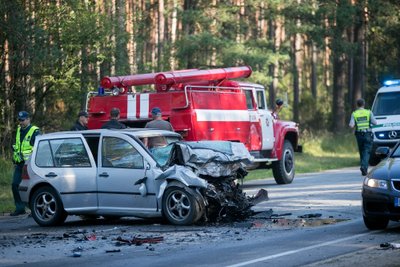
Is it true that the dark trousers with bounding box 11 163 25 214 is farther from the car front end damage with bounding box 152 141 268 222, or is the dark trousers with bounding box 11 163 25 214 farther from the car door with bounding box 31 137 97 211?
the car front end damage with bounding box 152 141 268 222

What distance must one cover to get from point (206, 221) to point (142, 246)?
7.84 feet

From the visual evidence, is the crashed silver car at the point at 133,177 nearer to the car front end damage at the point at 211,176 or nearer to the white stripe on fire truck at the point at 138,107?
the car front end damage at the point at 211,176

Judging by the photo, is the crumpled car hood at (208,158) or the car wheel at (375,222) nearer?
the car wheel at (375,222)

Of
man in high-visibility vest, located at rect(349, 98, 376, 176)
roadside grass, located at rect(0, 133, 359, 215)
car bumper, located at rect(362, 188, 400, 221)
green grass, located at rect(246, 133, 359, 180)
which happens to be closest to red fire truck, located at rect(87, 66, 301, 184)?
man in high-visibility vest, located at rect(349, 98, 376, 176)

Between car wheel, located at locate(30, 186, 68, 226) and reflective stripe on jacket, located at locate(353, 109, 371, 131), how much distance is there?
1124 cm

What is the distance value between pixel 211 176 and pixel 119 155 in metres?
1.47

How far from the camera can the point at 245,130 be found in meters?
22.2

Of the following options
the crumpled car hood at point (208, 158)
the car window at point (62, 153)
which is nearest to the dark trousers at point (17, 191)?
the car window at point (62, 153)

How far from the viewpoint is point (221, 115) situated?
21.2m

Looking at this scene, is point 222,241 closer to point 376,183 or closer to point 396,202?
point 376,183

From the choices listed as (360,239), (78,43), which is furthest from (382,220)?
(78,43)

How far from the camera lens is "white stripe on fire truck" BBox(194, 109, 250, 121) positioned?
20438 millimetres

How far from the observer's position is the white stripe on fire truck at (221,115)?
20438 millimetres

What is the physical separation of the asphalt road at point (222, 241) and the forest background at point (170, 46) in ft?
30.3
